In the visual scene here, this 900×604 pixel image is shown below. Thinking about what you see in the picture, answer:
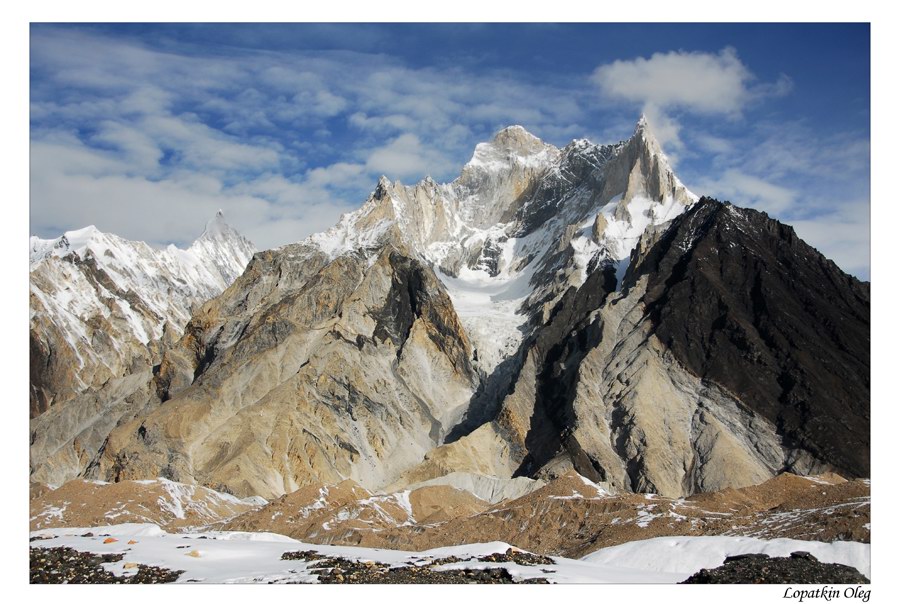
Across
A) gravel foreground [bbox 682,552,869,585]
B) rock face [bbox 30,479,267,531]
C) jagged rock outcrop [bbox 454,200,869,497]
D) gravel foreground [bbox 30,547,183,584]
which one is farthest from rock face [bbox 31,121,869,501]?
gravel foreground [bbox 30,547,183,584]

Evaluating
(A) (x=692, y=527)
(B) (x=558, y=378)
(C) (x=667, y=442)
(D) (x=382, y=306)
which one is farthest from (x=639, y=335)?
(A) (x=692, y=527)

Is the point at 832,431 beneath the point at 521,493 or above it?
above

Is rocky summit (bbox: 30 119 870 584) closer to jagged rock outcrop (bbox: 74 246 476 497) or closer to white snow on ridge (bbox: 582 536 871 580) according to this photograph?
jagged rock outcrop (bbox: 74 246 476 497)

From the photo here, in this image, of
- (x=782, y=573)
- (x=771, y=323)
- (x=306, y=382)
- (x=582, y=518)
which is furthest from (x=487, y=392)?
(x=782, y=573)

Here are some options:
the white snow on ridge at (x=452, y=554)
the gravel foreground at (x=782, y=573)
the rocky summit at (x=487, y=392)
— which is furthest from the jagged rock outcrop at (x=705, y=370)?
the gravel foreground at (x=782, y=573)

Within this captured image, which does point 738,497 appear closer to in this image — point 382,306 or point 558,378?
point 558,378

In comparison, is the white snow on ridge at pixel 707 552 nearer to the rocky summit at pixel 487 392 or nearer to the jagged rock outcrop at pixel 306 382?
the rocky summit at pixel 487 392

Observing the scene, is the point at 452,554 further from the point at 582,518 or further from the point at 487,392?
the point at 487,392
